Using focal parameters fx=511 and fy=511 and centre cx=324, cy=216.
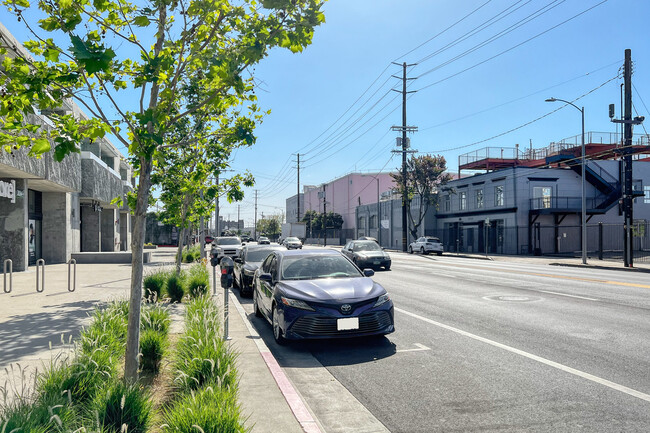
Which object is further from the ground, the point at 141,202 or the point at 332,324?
the point at 141,202

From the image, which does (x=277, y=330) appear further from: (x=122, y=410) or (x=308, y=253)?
(x=122, y=410)

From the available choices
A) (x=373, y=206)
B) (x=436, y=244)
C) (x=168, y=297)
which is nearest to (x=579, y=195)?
(x=436, y=244)

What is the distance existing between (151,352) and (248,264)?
30.6 feet

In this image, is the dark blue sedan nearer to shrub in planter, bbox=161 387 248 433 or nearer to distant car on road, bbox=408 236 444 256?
shrub in planter, bbox=161 387 248 433

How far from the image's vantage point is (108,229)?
41625mm

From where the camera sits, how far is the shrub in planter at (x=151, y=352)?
235 inches

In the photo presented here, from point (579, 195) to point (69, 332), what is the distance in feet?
144

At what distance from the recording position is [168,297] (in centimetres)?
1242

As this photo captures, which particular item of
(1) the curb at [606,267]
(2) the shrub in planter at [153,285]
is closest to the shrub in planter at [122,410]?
(2) the shrub in planter at [153,285]

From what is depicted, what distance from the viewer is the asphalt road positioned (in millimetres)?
4836

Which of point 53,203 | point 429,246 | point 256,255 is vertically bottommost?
point 429,246

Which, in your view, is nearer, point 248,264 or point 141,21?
point 141,21

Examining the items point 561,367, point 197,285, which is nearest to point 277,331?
point 561,367

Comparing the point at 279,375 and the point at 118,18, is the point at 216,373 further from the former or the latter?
the point at 118,18
